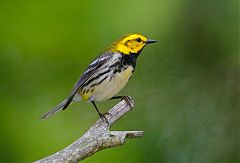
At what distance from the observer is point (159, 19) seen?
8.21ft

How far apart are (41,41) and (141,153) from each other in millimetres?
399

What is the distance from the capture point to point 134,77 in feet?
8.57

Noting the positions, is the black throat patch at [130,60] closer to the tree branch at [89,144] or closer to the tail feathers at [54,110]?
the tail feathers at [54,110]

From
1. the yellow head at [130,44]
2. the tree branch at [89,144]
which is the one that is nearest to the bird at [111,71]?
the yellow head at [130,44]

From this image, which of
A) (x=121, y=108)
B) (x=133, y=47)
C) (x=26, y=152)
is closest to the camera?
(x=26, y=152)

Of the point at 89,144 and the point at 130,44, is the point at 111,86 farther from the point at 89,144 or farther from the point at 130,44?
the point at 89,144

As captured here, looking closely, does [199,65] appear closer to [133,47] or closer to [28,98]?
[133,47]

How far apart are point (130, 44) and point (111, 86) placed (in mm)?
140

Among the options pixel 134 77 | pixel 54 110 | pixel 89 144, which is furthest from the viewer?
pixel 134 77

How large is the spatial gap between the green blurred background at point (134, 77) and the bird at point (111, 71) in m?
0.04

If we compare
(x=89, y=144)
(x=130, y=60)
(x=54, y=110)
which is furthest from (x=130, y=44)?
(x=89, y=144)

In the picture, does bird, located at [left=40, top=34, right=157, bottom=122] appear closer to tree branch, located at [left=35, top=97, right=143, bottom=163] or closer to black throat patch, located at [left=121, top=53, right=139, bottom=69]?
black throat patch, located at [left=121, top=53, right=139, bottom=69]

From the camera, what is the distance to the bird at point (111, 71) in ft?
8.60

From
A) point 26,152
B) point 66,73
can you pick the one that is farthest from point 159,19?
point 26,152
